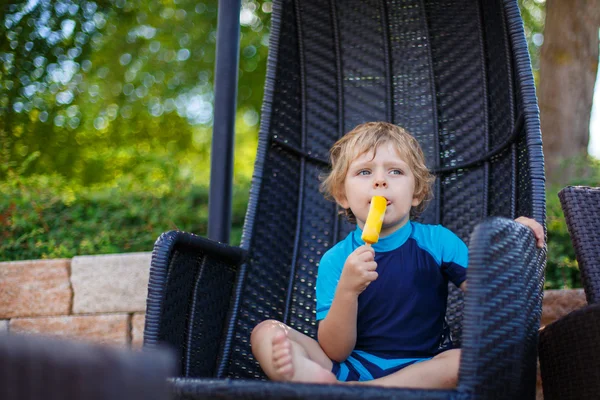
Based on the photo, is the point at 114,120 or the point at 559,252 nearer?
the point at 559,252

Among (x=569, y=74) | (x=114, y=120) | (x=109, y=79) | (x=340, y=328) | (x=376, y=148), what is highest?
(x=109, y=79)

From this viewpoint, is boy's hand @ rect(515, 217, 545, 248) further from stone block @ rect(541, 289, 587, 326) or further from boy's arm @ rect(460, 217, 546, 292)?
stone block @ rect(541, 289, 587, 326)

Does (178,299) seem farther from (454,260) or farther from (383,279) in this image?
(454,260)

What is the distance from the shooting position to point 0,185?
346 cm

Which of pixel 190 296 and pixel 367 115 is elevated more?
pixel 367 115

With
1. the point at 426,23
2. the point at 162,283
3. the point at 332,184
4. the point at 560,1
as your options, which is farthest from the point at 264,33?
the point at 162,283

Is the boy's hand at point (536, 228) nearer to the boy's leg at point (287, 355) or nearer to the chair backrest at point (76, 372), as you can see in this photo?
the boy's leg at point (287, 355)

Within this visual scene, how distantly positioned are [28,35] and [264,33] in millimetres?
1716

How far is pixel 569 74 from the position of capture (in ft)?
11.7

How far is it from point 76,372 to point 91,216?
9.01 ft

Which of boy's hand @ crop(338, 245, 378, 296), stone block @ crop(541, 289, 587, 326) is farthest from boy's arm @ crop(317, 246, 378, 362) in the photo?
stone block @ crop(541, 289, 587, 326)

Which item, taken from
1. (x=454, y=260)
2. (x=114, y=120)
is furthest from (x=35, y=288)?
(x=114, y=120)

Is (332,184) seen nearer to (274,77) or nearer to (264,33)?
(274,77)

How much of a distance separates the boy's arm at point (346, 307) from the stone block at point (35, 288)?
4.97 feet
